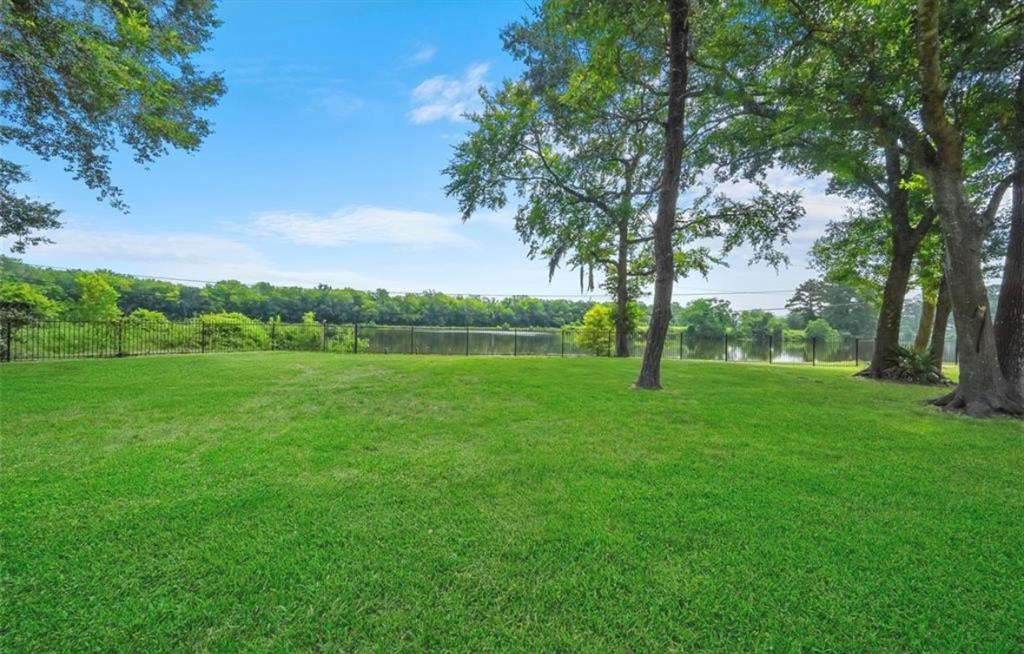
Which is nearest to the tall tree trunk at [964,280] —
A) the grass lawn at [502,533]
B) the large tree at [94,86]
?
the grass lawn at [502,533]

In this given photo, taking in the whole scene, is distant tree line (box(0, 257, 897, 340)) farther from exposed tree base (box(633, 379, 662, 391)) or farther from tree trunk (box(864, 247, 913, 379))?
exposed tree base (box(633, 379, 662, 391))

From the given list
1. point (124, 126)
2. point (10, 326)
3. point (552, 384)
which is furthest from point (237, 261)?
point (552, 384)

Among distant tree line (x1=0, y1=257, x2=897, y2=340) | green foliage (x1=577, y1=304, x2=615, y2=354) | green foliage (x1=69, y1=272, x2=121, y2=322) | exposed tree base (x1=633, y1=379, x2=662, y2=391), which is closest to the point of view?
exposed tree base (x1=633, y1=379, x2=662, y2=391)

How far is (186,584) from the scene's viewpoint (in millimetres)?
1625

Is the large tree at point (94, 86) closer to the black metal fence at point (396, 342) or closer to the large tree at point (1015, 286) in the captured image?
the black metal fence at point (396, 342)

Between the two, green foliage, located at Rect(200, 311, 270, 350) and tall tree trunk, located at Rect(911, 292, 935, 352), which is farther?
green foliage, located at Rect(200, 311, 270, 350)

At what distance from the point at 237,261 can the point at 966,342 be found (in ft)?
119

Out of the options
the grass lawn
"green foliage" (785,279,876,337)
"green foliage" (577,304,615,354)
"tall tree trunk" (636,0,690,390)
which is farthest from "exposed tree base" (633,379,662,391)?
"green foliage" (785,279,876,337)

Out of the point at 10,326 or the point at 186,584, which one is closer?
the point at 186,584

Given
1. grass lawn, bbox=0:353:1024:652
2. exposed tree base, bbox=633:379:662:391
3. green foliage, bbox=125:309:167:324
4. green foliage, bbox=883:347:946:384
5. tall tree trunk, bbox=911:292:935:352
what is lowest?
grass lawn, bbox=0:353:1024:652

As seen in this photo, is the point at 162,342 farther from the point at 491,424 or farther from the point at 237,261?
the point at 237,261

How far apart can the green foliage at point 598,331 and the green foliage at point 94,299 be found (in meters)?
23.4

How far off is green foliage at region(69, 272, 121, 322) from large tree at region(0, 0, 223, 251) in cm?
1589

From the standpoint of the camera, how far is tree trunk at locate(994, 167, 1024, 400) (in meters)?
5.55
